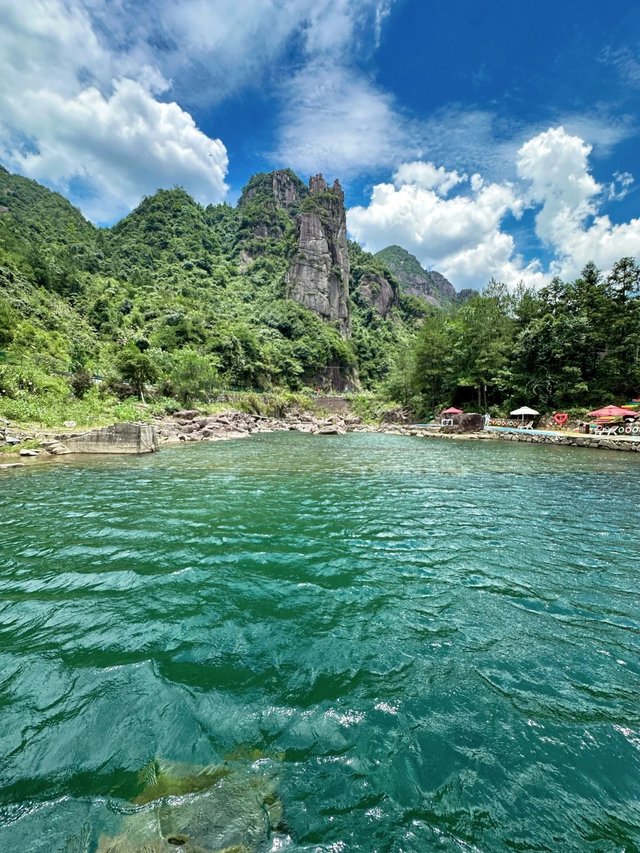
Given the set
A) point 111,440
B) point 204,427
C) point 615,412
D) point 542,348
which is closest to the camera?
point 111,440

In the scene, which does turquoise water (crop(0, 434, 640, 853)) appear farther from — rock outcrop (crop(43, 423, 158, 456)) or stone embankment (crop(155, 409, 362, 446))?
stone embankment (crop(155, 409, 362, 446))

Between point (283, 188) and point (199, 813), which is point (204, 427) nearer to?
point (199, 813)

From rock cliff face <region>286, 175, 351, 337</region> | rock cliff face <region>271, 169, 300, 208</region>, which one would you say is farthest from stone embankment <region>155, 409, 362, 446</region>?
A: rock cliff face <region>271, 169, 300, 208</region>

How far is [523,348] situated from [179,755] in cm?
3873

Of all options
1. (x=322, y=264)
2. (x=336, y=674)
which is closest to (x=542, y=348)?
(x=336, y=674)

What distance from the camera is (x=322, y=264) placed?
10375 centimetres

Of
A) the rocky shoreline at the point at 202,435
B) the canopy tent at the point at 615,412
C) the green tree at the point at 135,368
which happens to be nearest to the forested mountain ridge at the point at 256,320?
the green tree at the point at 135,368

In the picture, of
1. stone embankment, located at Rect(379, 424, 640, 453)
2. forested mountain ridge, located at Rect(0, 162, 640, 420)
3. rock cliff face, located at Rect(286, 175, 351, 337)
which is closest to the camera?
stone embankment, located at Rect(379, 424, 640, 453)

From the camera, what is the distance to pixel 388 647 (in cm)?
340

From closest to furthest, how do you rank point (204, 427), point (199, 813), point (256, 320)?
point (199, 813) → point (204, 427) → point (256, 320)

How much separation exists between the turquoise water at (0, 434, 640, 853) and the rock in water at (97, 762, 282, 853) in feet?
0.27

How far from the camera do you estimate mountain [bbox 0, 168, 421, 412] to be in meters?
35.8

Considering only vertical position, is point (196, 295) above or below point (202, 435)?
above

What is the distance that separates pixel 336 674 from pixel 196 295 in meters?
89.9
